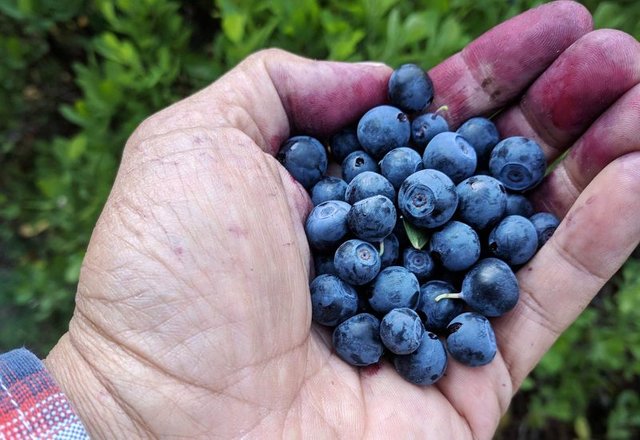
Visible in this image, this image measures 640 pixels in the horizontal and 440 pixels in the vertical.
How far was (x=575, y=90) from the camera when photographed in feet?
6.81

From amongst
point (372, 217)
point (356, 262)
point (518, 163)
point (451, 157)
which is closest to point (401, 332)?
point (356, 262)

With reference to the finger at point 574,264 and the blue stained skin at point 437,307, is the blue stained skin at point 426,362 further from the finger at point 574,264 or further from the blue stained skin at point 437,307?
the finger at point 574,264

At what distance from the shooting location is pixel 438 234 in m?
2.00

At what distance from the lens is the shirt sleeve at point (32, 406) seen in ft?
5.19

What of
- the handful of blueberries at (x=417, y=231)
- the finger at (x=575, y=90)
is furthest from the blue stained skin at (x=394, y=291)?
the finger at (x=575, y=90)

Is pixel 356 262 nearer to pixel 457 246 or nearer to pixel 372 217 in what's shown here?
pixel 372 217

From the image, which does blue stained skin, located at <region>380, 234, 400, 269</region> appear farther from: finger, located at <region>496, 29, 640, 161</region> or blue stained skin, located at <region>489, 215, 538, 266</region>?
finger, located at <region>496, 29, 640, 161</region>

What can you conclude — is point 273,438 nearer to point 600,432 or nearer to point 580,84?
point 580,84

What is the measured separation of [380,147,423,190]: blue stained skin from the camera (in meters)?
2.06

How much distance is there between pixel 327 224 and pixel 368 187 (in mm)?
186

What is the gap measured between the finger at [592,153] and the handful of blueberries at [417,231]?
11 cm

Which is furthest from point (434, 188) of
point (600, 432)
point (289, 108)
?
point (600, 432)

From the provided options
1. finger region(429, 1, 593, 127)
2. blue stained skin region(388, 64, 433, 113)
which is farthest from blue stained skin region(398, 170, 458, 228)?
finger region(429, 1, 593, 127)

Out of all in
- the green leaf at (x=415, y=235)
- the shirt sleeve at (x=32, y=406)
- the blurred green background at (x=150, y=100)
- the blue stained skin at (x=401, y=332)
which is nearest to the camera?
the shirt sleeve at (x=32, y=406)
